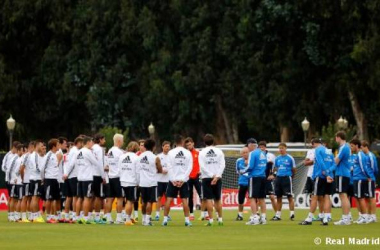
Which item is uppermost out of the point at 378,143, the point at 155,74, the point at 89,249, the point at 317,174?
the point at 155,74

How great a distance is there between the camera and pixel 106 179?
3769 cm

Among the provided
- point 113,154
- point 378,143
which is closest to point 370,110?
point 378,143

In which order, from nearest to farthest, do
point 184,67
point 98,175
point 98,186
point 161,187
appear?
point 98,175 → point 98,186 → point 161,187 → point 184,67

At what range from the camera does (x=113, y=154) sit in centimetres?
3756

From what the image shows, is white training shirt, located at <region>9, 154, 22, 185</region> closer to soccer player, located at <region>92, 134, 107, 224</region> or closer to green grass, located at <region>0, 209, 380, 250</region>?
green grass, located at <region>0, 209, 380, 250</region>

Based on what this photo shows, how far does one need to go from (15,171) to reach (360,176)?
10.5m

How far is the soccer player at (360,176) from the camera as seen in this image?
122ft

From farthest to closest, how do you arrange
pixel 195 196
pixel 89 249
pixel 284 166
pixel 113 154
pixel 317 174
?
pixel 195 196
pixel 284 166
pixel 113 154
pixel 317 174
pixel 89 249

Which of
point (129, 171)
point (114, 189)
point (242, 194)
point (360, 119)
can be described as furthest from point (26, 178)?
point (360, 119)

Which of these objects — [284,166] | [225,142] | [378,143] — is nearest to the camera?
[284,166]

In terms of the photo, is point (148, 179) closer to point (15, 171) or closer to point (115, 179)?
point (115, 179)

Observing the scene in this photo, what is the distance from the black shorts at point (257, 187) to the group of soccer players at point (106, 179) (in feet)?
3.73

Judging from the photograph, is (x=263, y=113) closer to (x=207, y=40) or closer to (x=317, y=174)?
(x=207, y=40)

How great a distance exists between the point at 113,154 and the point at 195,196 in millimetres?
12346
